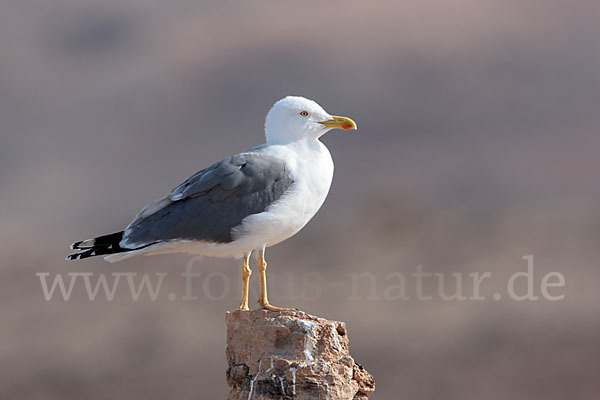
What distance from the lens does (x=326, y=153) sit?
714 centimetres

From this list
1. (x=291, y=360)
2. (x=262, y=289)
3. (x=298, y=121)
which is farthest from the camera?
(x=298, y=121)

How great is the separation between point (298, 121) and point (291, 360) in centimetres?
198

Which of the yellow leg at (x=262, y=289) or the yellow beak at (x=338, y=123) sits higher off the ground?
the yellow beak at (x=338, y=123)

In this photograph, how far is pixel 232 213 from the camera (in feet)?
22.2

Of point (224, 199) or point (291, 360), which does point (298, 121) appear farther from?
point (291, 360)

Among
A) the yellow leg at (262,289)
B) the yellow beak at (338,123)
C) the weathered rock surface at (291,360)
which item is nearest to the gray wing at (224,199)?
the yellow leg at (262,289)

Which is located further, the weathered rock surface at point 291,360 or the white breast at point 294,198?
the white breast at point 294,198

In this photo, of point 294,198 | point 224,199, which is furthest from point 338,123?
point 224,199

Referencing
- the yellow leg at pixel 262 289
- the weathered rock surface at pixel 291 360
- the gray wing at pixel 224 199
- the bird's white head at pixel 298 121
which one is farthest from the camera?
the bird's white head at pixel 298 121

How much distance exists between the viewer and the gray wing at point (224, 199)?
6746 millimetres

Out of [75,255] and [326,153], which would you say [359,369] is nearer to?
[326,153]

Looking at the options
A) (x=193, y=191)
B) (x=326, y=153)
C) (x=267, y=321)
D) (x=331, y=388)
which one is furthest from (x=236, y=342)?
(x=326, y=153)

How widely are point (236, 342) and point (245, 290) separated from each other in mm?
647

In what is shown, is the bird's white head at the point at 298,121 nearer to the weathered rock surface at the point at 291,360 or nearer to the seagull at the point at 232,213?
the seagull at the point at 232,213
